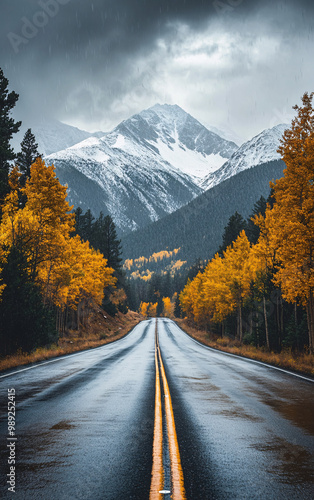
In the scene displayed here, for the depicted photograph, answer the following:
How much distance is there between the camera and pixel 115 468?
4.25 m

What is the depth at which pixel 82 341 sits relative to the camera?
114ft

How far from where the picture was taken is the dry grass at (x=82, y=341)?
53.2 feet

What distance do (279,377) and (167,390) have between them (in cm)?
484

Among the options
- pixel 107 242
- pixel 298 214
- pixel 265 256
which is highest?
pixel 107 242

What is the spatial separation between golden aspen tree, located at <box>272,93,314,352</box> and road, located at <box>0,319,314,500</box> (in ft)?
28.4

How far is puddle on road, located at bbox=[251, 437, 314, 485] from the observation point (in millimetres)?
4070

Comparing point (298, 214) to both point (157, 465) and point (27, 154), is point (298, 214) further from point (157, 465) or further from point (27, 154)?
point (27, 154)

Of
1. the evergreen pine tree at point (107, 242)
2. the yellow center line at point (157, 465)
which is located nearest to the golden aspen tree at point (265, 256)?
the yellow center line at point (157, 465)

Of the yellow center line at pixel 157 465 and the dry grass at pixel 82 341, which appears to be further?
the dry grass at pixel 82 341

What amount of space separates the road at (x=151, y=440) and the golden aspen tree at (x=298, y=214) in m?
8.66

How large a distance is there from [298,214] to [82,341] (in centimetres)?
2425

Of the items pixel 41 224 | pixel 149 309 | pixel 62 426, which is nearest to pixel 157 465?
pixel 62 426

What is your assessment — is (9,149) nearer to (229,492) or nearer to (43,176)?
(43,176)

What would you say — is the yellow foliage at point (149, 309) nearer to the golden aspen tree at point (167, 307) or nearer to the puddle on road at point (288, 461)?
the golden aspen tree at point (167, 307)
